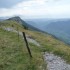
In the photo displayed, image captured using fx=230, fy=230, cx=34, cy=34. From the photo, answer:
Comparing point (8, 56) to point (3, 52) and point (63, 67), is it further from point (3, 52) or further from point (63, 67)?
point (63, 67)

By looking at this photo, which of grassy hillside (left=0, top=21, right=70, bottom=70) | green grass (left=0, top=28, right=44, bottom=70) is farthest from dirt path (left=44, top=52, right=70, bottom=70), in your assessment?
green grass (left=0, top=28, right=44, bottom=70)

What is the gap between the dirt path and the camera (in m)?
29.3

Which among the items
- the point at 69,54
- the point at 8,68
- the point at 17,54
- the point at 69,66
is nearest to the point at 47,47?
the point at 69,54

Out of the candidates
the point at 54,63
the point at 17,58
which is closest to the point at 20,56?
the point at 17,58

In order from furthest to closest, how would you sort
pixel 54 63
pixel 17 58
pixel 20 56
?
1. pixel 20 56
2. pixel 17 58
3. pixel 54 63

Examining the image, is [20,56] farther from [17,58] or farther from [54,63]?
[54,63]

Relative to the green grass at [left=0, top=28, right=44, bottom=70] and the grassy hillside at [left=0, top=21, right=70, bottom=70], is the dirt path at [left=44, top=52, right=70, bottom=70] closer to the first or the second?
the grassy hillside at [left=0, top=21, right=70, bottom=70]

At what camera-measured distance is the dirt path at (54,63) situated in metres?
29.3

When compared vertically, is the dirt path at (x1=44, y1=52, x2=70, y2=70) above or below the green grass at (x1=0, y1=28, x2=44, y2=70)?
below

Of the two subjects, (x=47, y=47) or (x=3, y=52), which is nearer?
(x=3, y=52)

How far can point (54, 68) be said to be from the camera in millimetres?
28969

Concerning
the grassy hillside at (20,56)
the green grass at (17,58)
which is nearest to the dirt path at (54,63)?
the grassy hillside at (20,56)

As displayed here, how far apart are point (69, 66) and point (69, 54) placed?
6.36 m

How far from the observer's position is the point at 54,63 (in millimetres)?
31391
